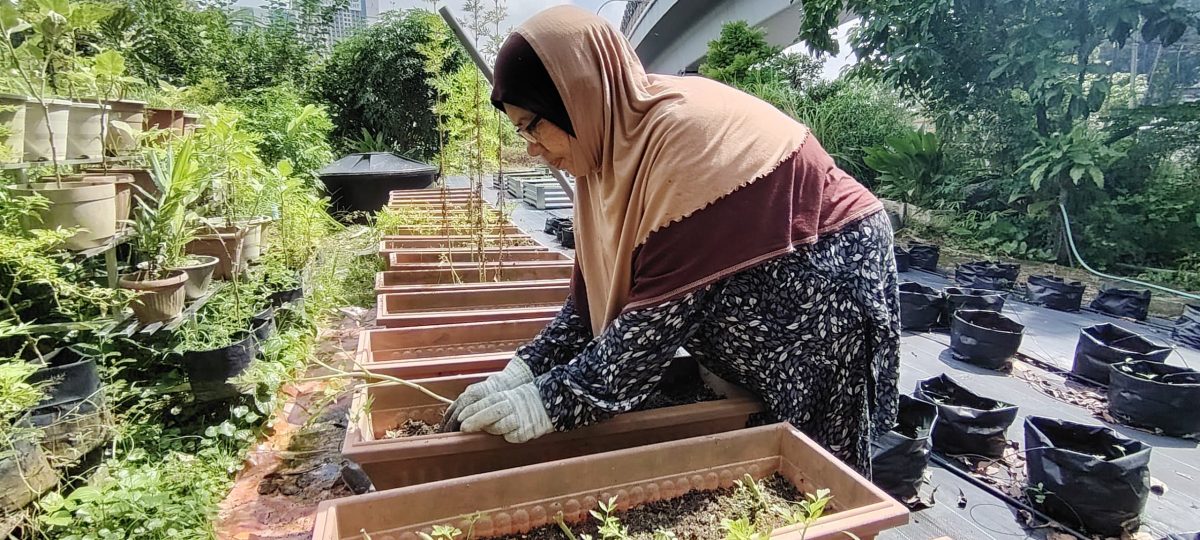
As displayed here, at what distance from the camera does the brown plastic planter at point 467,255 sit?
286cm

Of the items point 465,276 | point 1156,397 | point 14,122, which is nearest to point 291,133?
point 14,122

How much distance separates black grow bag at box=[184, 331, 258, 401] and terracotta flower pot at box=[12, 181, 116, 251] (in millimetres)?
642

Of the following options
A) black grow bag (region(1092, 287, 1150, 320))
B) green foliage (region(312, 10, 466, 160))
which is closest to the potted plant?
black grow bag (region(1092, 287, 1150, 320))

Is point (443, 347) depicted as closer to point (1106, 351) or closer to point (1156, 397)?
point (1156, 397)

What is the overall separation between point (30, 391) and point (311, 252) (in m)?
2.32

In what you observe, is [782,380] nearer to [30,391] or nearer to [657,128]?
[657,128]

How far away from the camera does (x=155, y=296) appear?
240 cm

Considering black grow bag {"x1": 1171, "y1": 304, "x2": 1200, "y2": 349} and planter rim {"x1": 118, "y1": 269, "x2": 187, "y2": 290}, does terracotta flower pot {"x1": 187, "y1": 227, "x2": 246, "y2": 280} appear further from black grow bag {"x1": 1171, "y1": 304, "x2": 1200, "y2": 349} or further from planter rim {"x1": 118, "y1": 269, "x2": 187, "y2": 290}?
black grow bag {"x1": 1171, "y1": 304, "x2": 1200, "y2": 349}

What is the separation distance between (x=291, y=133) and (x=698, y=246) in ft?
22.6

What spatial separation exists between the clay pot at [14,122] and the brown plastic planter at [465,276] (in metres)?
1.36

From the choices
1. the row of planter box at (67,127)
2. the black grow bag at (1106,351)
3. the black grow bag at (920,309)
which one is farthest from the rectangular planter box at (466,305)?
the black grow bag at (1106,351)

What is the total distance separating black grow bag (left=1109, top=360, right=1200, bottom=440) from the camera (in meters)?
2.34

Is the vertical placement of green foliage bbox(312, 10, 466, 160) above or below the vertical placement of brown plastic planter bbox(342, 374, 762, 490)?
above

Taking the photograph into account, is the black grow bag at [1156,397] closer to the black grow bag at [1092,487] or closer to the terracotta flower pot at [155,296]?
the black grow bag at [1092,487]
